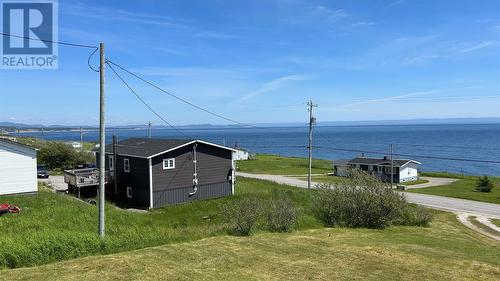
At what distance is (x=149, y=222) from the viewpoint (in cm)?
2656

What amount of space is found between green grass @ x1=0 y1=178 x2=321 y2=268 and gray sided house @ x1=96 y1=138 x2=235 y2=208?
4.38 feet

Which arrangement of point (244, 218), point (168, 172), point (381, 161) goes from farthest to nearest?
1. point (381, 161)
2. point (168, 172)
3. point (244, 218)

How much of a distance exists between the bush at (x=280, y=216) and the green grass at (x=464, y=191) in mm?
39195

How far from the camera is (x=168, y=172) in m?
33.9

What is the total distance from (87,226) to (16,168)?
425 inches

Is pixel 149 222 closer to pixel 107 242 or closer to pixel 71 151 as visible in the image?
pixel 107 242

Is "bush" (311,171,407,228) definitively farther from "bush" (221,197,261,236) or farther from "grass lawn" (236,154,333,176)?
"grass lawn" (236,154,333,176)

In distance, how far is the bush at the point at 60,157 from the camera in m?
55.2

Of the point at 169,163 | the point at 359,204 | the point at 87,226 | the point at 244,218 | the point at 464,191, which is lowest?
the point at 464,191

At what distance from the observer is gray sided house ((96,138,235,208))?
109 ft

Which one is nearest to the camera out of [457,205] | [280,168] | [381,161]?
[457,205]

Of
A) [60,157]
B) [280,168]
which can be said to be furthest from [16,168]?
[280,168]

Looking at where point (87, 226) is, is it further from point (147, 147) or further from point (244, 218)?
point (147, 147)

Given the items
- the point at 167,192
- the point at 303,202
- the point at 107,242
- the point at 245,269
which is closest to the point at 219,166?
the point at 167,192
